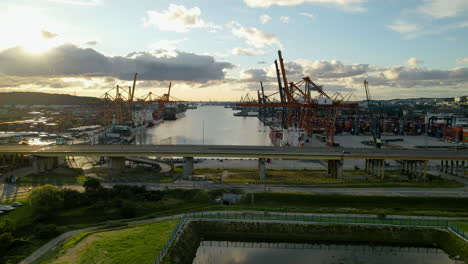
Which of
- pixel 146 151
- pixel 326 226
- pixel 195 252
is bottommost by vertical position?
pixel 195 252

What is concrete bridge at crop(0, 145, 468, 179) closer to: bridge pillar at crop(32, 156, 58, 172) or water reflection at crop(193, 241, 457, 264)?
bridge pillar at crop(32, 156, 58, 172)

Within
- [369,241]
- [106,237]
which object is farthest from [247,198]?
[106,237]

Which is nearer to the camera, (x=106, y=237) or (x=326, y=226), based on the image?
(x=106, y=237)

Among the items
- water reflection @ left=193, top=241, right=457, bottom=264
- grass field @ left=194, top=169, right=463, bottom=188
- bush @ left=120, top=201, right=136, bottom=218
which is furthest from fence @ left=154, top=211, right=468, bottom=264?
grass field @ left=194, top=169, right=463, bottom=188

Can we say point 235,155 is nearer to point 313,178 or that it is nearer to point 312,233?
point 313,178

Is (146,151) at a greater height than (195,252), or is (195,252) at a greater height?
(146,151)

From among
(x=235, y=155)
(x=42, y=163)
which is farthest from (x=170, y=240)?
(x=42, y=163)

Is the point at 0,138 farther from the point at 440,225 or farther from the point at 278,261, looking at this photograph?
the point at 440,225
